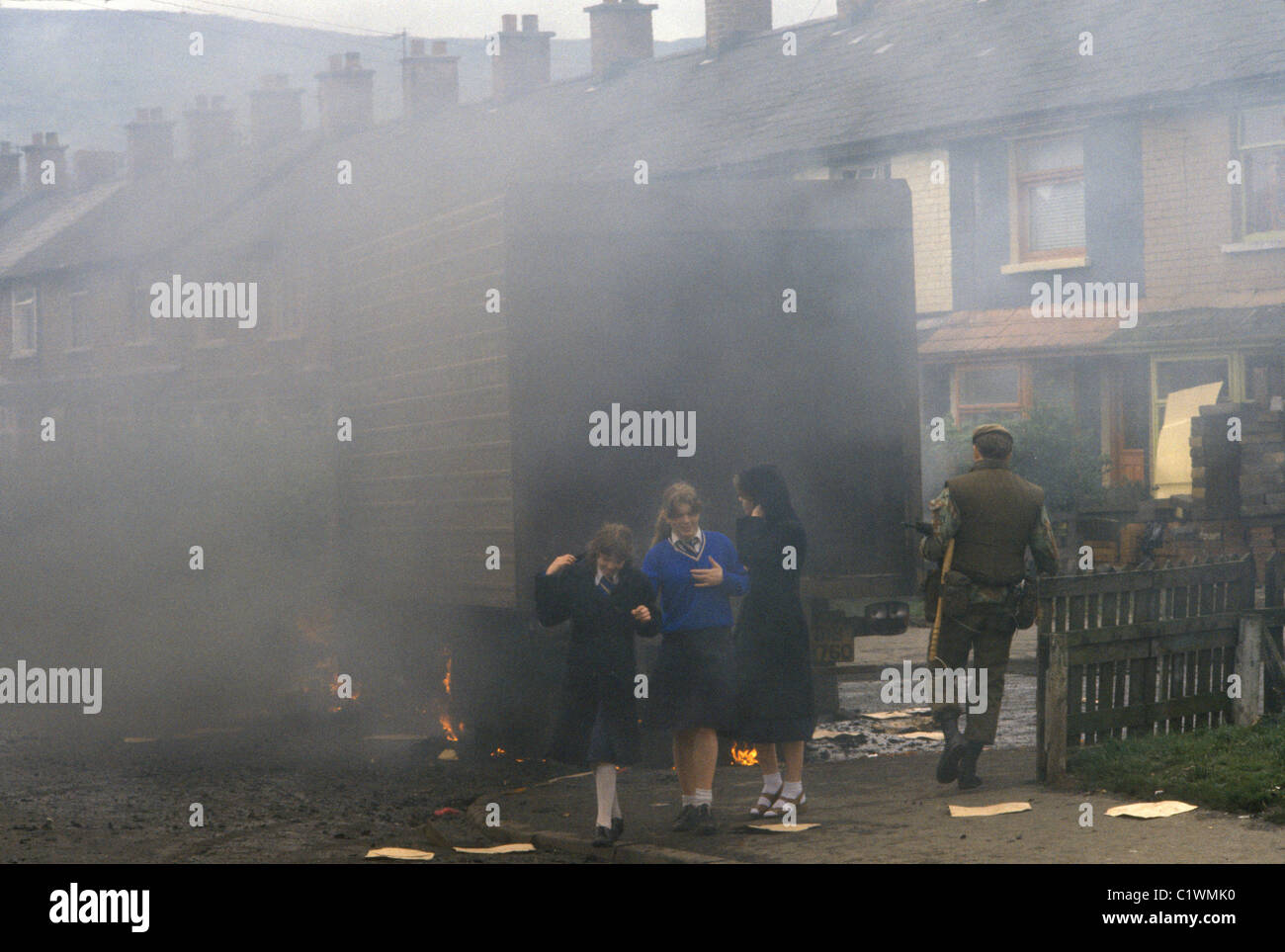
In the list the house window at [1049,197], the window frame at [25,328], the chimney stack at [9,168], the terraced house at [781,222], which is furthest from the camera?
the chimney stack at [9,168]

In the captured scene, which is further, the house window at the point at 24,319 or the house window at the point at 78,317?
the house window at the point at 24,319

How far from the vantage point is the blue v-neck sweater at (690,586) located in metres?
6.96

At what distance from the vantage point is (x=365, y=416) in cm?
1070

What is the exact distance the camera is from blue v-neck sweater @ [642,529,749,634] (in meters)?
6.96

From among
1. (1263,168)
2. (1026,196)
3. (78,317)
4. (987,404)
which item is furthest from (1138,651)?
(78,317)

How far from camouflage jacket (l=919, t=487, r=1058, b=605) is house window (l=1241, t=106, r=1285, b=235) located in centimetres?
1174

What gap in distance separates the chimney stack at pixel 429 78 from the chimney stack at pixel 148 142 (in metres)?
6.29

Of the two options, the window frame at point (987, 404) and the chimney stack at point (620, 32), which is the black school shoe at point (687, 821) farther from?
the chimney stack at point (620, 32)

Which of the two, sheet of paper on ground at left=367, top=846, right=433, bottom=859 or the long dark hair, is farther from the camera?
the long dark hair

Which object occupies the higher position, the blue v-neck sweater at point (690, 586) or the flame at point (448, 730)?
the blue v-neck sweater at point (690, 586)

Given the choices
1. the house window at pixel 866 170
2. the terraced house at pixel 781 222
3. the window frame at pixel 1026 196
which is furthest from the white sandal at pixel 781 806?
the house window at pixel 866 170

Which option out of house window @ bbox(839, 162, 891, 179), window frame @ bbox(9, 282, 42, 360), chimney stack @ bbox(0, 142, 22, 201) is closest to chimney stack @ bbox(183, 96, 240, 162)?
window frame @ bbox(9, 282, 42, 360)

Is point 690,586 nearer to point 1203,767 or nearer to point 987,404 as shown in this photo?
point 1203,767

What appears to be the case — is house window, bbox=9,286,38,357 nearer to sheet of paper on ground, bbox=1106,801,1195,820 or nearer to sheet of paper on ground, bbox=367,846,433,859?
sheet of paper on ground, bbox=367,846,433,859
